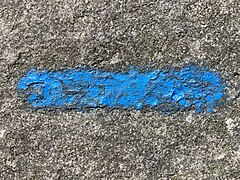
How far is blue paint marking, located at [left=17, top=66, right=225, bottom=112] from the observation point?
198 cm

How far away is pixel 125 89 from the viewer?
2.02m

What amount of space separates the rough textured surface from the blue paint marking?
0.14 feet

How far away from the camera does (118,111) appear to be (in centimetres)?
201

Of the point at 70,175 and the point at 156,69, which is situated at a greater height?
the point at 156,69

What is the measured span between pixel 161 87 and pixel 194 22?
41 cm

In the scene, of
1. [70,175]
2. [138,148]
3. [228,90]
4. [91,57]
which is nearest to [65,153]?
[70,175]

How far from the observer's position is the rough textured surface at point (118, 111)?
196 cm

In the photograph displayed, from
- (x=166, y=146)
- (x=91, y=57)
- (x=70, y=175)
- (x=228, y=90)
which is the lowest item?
(x=70, y=175)

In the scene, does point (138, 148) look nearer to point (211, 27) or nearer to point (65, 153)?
point (65, 153)

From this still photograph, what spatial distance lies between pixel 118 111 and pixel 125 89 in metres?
0.13

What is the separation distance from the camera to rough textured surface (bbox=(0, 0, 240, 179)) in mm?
1955

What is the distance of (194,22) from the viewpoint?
2.01 metres

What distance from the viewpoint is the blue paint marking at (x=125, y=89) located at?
6.48ft

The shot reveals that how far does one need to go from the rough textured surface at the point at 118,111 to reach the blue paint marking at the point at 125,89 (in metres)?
0.04
